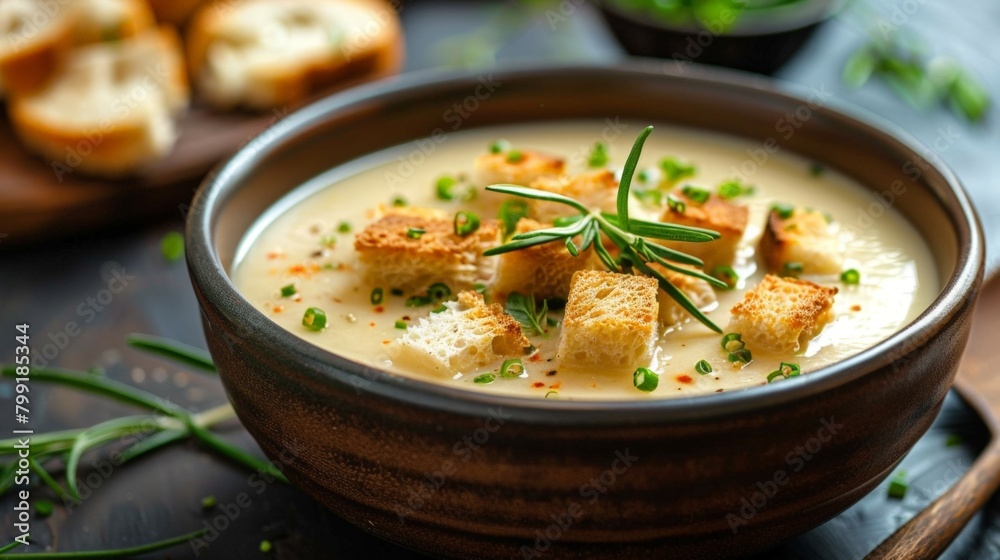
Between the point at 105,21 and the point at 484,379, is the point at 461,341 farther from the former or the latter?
the point at 105,21

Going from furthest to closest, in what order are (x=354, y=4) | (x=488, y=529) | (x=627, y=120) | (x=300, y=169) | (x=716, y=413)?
(x=354, y=4) → (x=627, y=120) → (x=300, y=169) → (x=488, y=529) → (x=716, y=413)

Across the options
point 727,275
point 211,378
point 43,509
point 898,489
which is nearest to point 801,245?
point 727,275

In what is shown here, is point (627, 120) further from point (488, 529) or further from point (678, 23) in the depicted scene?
point (488, 529)

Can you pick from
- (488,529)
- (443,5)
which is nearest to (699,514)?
(488,529)

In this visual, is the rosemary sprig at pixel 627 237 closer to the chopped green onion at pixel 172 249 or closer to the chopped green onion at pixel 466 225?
the chopped green onion at pixel 466 225

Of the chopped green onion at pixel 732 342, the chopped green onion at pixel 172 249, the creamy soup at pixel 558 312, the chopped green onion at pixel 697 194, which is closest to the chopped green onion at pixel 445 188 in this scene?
the creamy soup at pixel 558 312

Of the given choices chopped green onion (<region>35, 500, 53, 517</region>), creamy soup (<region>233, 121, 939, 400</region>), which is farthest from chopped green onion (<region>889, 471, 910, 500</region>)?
chopped green onion (<region>35, 500, 53, 517</region>)
